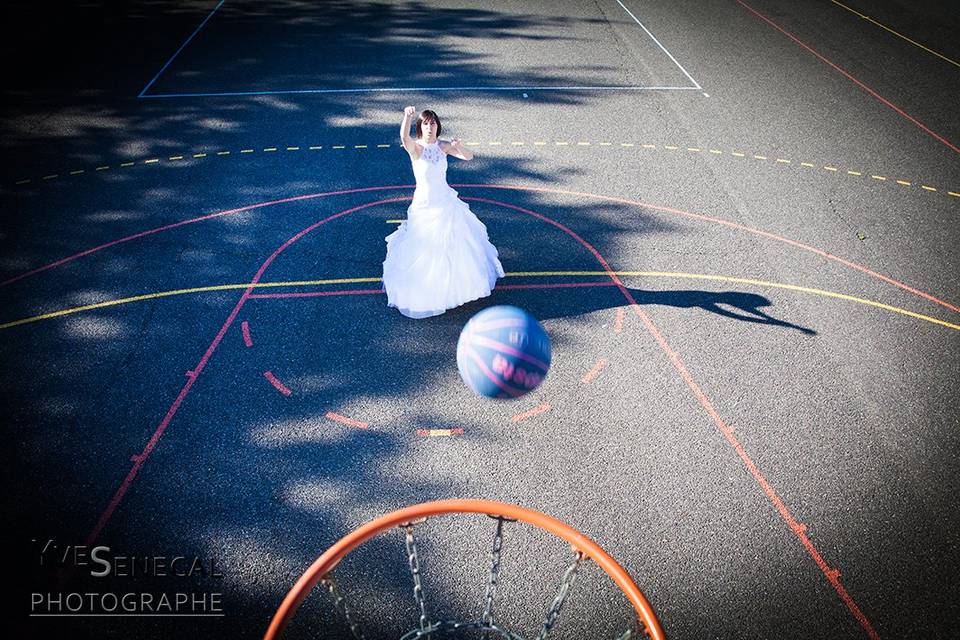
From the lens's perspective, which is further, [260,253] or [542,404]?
[260,253]

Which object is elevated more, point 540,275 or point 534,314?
point 540,275

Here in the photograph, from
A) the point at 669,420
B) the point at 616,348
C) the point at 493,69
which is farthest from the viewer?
the point at 493,69

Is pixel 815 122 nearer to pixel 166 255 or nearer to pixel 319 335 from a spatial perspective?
pixel 319 335

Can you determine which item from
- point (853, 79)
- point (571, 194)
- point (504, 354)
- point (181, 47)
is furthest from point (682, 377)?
point (181, 47)

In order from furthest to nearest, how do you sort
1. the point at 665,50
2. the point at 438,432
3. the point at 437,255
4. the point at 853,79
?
the point at 665,50 < the point at 853,79 < the point at 437,255 < the point at 438,432

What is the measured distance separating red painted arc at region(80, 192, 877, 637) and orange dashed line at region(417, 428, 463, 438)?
8.81 feet

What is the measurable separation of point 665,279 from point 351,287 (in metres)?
4.30

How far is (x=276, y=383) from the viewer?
6477 millimetres

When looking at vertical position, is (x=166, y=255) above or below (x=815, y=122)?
below

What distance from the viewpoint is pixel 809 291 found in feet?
25.8

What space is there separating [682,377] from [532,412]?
1867 mm

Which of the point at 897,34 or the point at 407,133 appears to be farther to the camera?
the point at 897,34

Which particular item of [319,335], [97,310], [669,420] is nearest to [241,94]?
[97,310]

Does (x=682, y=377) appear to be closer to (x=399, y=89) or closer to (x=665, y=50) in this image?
(x=399, y=89)
